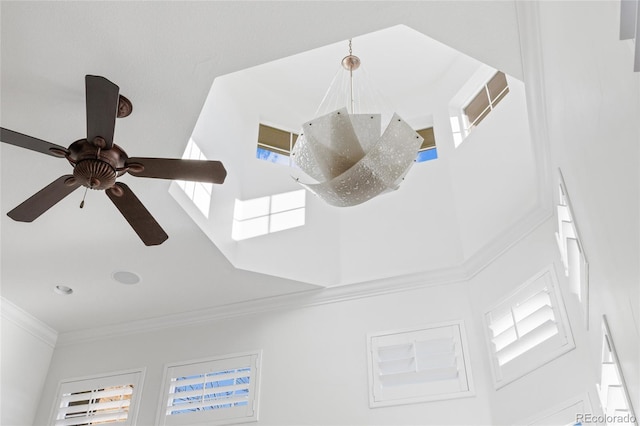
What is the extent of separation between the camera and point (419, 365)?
458 cm

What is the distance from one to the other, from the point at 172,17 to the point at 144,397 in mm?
3650

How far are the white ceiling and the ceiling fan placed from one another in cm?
32

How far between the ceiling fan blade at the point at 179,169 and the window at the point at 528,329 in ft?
7.97

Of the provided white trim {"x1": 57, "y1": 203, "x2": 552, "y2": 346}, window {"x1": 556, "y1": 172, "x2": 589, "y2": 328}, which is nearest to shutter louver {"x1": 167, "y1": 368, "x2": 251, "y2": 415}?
white trim {"x1": 57, "y1": 203, "x2": 552, "y2": 346}

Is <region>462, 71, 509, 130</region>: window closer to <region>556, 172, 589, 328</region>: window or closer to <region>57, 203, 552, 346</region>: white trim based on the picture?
<region>57, 203, 552, 346</region>: white trim

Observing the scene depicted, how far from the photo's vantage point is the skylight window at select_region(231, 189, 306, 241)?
5234 mm

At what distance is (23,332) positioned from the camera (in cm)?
550

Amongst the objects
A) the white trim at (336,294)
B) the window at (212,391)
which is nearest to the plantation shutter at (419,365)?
the white trim at (336,294)

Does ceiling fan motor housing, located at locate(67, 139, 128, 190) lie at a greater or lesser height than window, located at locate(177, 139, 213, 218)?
lesser

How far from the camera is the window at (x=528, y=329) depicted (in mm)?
3869

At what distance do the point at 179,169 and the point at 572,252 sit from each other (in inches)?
89.9

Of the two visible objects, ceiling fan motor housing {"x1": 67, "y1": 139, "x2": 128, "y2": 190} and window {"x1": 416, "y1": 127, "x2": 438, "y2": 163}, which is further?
window {"x1": 416, "y1": 127, "x2": 438, "y2": 163}

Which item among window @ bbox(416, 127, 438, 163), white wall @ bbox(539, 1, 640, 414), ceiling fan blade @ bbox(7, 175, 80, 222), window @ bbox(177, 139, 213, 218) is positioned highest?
window @ bbox(416, 127, 438, 163)

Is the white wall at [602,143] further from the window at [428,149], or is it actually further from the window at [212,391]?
the window at [212,391]
